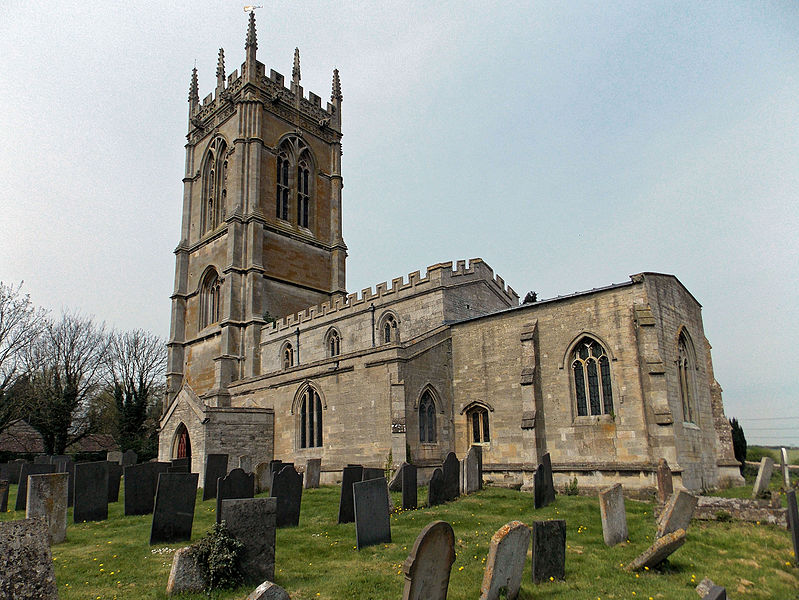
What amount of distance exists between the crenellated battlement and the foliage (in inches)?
656

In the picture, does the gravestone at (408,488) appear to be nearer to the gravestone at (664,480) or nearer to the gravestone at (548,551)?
the gravestone at (664,480)

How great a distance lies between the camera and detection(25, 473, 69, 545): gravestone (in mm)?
9703

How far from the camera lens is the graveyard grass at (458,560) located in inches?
265

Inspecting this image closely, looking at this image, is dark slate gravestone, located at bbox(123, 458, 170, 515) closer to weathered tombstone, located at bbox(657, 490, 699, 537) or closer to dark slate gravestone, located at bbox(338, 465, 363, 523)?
dark slate gravestone, located at bbox(338, 465, 363, 523)

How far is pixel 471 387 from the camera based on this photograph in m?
19.3

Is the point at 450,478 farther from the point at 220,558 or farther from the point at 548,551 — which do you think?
the point at 220,558

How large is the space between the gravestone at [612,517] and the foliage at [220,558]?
5331 millimetres

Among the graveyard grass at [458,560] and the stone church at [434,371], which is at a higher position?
the stone church at [434,371]

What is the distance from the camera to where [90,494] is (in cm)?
1214

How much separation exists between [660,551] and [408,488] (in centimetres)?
622

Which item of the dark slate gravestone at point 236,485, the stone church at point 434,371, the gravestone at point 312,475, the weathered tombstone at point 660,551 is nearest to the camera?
the weathered tombstone at point 660,551

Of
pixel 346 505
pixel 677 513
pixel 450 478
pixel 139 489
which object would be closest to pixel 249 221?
pixel 139 489

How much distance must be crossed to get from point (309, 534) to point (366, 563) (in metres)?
2.40

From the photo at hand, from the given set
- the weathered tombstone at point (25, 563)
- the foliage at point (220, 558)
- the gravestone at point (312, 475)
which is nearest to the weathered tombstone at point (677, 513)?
the foliage at point (220, 558)
